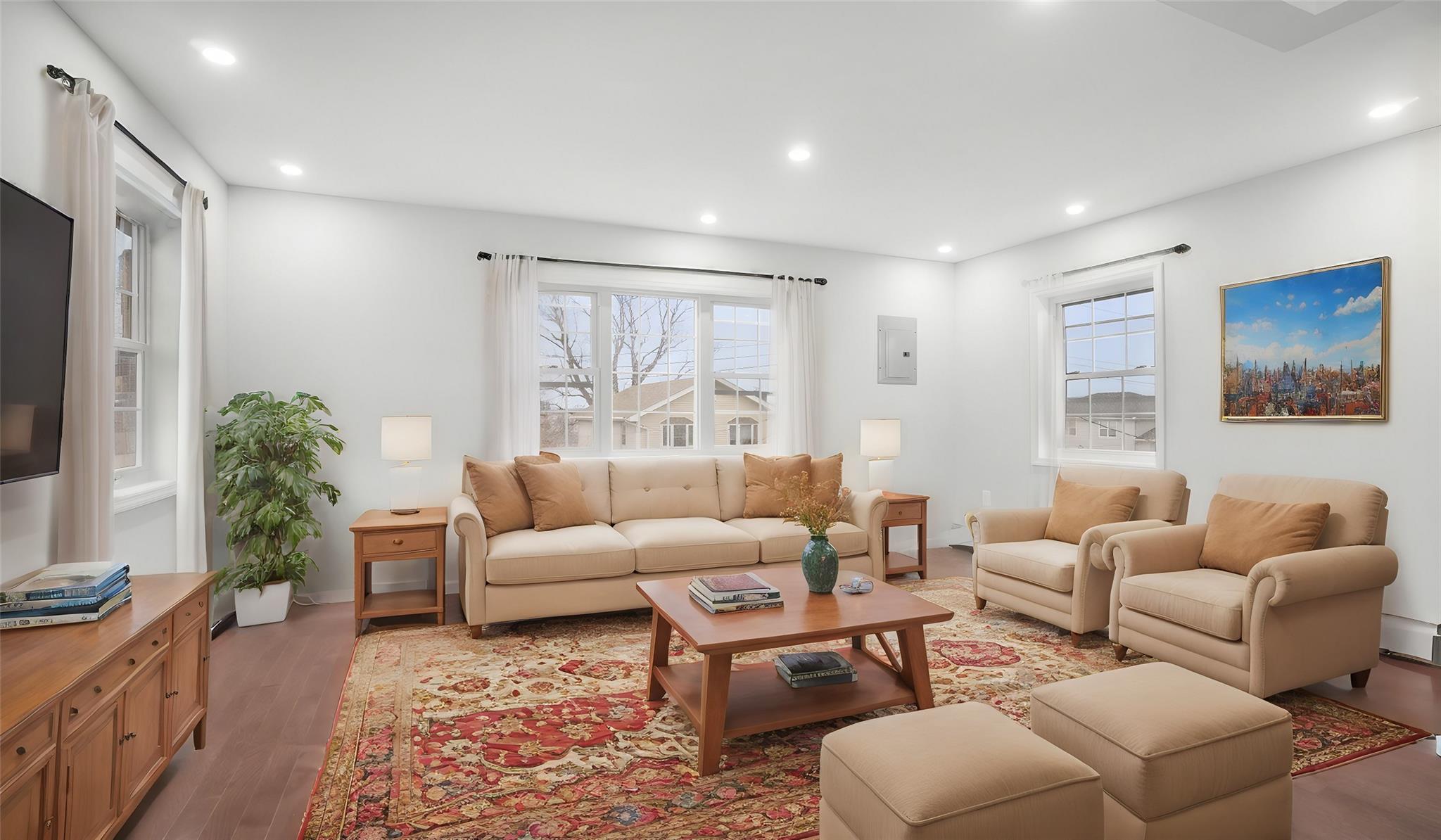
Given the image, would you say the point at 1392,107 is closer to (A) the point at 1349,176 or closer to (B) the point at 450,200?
(A) the point at 1349,176

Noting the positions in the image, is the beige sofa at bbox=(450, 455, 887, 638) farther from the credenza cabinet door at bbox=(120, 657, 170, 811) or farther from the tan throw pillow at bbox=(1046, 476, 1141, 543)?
the credenza cabinet door at bbox=(120, 657, 170, 811)

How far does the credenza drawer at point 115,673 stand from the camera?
5.34ft

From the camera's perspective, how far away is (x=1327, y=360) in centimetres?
384

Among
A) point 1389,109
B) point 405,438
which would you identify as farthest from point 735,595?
point 1389,109

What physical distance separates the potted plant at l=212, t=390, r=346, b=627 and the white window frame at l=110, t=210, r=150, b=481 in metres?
0.37

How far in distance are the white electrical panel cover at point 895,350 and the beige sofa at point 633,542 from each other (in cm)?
176

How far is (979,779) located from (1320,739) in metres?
2.01

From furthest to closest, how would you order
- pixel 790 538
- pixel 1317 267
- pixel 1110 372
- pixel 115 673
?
pixel 1110 372, pixel 790 538, pixel 1317 267, pixel 115 673

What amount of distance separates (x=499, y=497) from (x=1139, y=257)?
14.9 feet

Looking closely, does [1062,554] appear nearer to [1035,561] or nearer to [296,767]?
[1035,561]

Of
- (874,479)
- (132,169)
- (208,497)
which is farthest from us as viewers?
(874,479)

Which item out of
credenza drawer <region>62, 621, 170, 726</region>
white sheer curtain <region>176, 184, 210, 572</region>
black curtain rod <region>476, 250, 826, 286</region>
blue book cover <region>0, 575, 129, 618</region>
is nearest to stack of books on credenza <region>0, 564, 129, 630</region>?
blue book cover <region>0, 575, 129, 618</region>

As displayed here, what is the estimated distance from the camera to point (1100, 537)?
11.7ft

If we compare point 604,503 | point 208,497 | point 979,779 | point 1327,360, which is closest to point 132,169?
point 208,497
